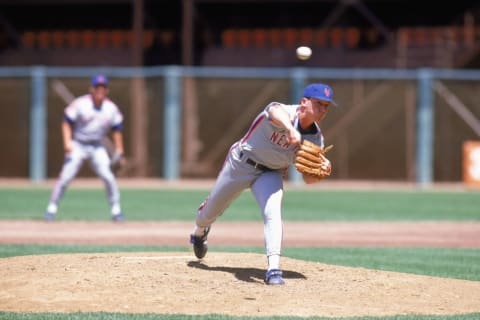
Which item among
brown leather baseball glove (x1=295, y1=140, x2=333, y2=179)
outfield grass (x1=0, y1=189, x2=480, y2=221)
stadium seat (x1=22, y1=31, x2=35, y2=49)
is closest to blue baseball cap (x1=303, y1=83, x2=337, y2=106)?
brown leather baseball glove (x1=295, y1=140, x2=333, y2=179)

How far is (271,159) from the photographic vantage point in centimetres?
Result: 747

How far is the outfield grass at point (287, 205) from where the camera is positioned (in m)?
14.9

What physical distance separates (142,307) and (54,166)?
57.1 ft

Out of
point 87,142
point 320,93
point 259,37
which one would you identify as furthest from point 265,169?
point 259,37

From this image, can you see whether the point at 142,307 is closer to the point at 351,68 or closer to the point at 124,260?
the point at 124,260

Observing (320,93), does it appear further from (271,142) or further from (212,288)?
(212,288)

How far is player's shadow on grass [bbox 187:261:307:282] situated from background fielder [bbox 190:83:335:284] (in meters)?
0.38

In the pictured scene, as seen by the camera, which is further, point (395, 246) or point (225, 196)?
point (395, 246)

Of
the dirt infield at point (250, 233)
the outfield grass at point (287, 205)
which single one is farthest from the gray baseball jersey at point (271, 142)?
the outfield grass at point (287, 205)

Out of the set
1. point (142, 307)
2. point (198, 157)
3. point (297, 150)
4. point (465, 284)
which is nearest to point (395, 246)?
point (465, 284)

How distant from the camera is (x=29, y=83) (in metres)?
23.6

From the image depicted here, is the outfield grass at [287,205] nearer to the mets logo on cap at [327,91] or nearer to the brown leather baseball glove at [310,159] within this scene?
the brown leather baseball glove at [310,159]

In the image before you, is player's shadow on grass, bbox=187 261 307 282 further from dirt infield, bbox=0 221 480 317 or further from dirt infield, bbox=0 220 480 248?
dirt infield, bbox=0 220 480 248

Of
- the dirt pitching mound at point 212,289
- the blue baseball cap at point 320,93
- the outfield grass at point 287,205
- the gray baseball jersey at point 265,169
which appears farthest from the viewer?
the outfield grass at point 287,205
